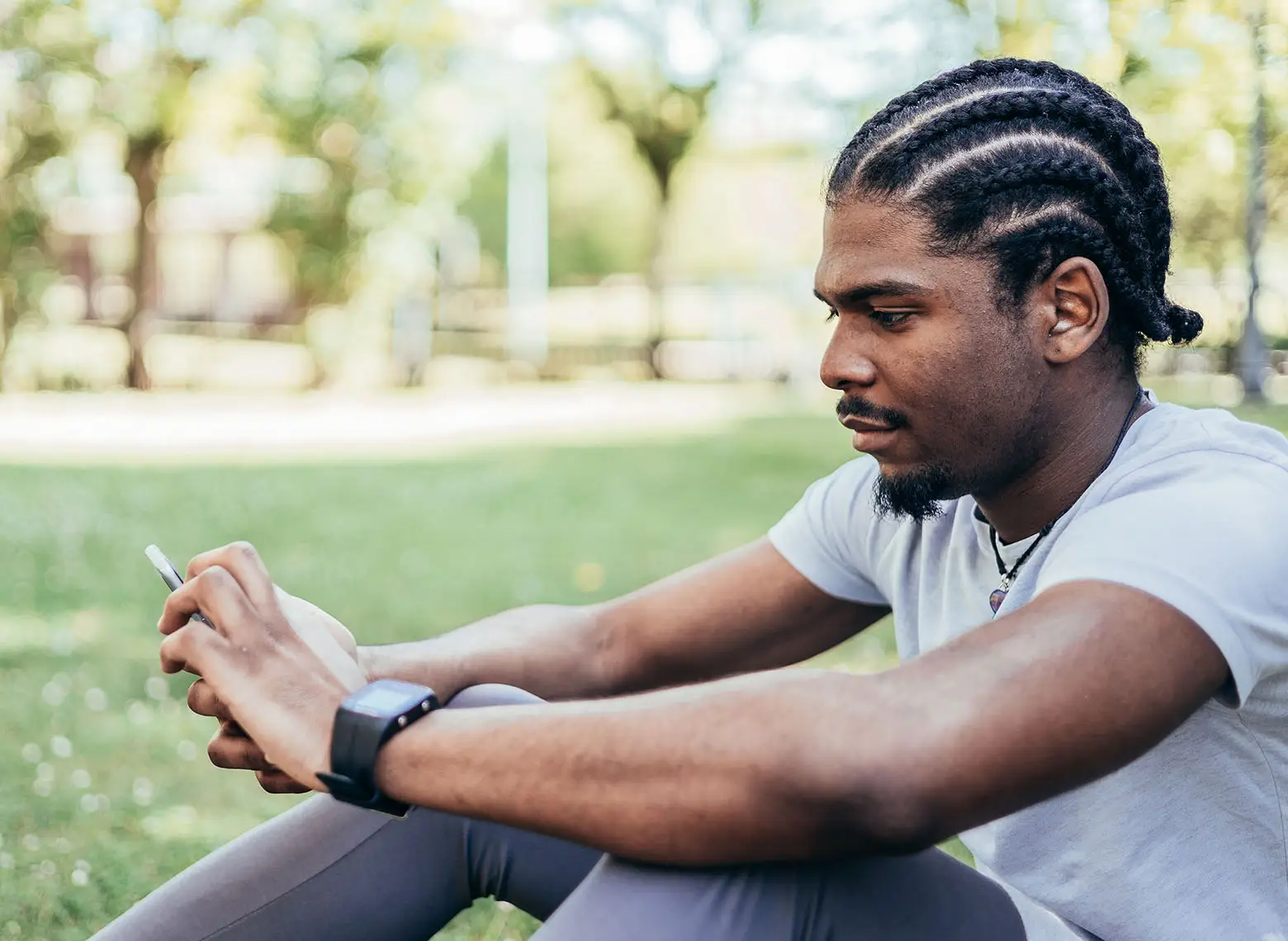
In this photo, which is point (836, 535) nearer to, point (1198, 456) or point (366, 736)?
point (1198, 456)

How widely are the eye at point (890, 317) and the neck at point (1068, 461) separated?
252 millimetres

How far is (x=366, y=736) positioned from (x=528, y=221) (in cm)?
4033

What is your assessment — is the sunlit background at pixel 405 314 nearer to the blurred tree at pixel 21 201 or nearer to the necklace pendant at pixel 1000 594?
the blurred tree at pixel 21 201

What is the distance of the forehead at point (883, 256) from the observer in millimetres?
1936

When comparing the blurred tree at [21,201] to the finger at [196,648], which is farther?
the blurred tree at [21,201]

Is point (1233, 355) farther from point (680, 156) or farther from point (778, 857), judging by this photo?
point (778, 857)

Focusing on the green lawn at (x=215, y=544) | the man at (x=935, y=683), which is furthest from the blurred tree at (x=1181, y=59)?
the man at (x=935, y=683)

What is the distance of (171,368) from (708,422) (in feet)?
35.6

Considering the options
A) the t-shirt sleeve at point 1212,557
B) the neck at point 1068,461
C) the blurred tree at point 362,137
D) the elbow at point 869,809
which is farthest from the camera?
the blurred tree at point 362,137

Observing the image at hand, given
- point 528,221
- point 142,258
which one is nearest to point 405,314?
point 142,258

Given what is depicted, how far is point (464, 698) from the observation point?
2205 mm

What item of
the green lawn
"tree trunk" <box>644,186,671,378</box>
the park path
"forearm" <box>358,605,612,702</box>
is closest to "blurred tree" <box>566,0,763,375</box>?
"tree trunk" <box>644,186,671,378</box>

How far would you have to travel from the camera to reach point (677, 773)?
1499mm

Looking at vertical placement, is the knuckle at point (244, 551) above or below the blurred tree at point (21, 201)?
below
